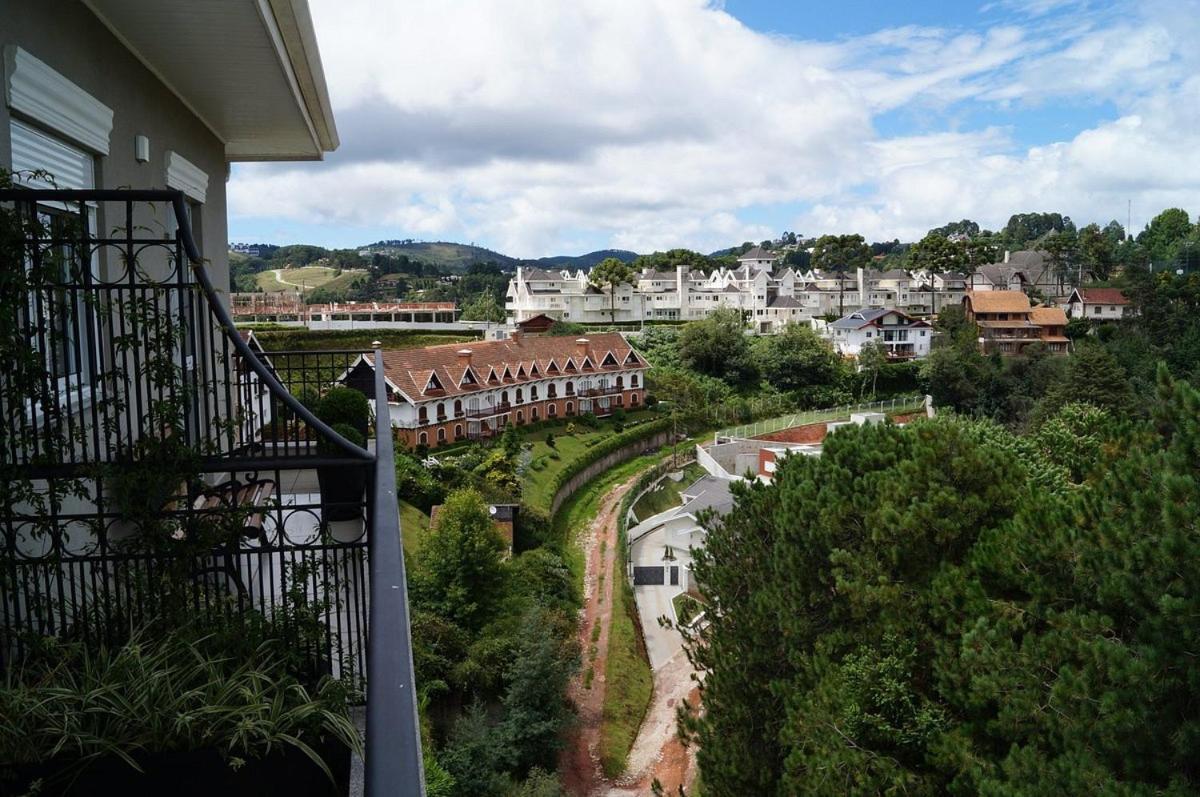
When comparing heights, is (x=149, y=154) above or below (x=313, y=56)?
below

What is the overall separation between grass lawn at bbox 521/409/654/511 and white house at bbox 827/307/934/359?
1968 cm

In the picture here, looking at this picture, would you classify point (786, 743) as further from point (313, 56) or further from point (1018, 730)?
point (313, 56)

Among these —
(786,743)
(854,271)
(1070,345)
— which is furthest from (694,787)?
(854,271)

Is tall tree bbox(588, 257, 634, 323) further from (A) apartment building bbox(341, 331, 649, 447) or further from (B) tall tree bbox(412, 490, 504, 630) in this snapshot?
(B) tall tree bbox(412, 490, 504, 630)

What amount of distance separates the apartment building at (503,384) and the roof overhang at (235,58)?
2253 centimetres

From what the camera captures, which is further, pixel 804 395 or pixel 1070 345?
pixel 1070 345

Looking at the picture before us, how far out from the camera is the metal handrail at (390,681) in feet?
3.82

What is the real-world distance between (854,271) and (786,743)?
249ft

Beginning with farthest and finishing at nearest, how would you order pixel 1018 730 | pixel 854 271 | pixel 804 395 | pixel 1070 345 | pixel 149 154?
pixel 854 271 → pixel 1070 345 → pixel 804 395 → pixel 1018 730 → pixel 149 154

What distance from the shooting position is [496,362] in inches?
1572

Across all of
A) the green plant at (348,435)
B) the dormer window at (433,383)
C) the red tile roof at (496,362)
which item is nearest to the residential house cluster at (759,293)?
the red tile roof at (496,362)

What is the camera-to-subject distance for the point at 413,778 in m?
1.16

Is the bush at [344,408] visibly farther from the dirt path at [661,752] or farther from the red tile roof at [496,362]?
the red tile roof at [496,362]

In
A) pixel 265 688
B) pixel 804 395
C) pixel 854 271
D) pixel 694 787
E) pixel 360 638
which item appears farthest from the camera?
pixel 854 271
